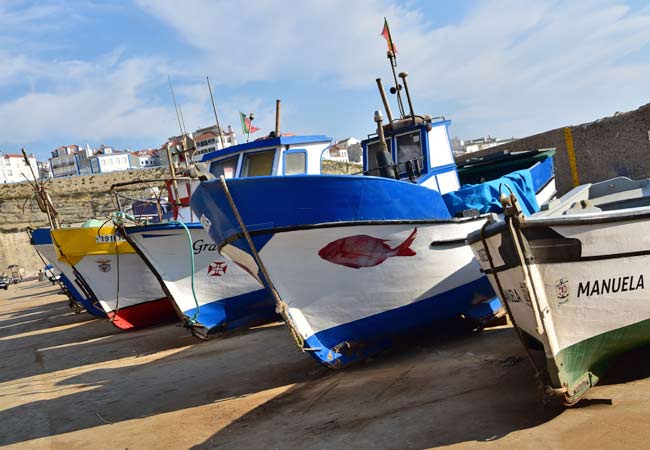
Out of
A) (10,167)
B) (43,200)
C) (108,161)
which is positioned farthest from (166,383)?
(10,167)

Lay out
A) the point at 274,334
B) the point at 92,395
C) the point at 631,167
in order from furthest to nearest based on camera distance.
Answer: the point at 631,167
the point at 274,334
the point at 92,395

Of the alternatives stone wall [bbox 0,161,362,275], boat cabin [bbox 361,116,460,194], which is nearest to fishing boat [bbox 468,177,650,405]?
boat cabin [bbox 361,116,460,194]

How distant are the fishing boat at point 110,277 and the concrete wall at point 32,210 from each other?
4924cm

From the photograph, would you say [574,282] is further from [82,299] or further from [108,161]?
[108,161]

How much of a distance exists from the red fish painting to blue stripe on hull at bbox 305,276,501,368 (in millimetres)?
610

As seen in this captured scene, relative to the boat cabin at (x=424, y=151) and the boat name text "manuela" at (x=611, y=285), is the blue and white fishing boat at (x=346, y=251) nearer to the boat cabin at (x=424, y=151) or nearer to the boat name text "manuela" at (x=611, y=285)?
the boat cabin at (x=424, y=151)

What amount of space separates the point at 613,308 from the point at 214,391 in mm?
3931

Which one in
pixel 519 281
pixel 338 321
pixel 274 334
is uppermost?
pixel 519 281

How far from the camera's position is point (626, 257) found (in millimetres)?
3934

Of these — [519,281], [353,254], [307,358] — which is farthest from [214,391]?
[519,281]

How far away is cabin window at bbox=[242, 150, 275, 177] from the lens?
7938 mm

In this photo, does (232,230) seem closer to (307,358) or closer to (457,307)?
(307,358)

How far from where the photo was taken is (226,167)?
322 inches

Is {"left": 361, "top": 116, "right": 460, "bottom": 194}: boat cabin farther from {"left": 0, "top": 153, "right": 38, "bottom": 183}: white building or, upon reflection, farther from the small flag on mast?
{"left": 0, "top": 153, "right": 38, "bottom": 183}: white building
